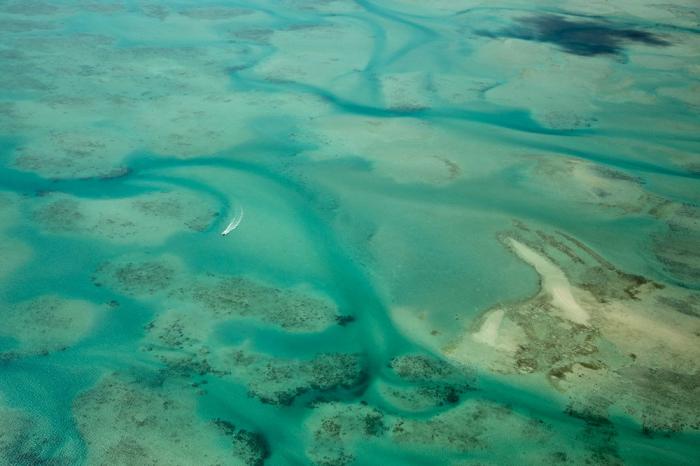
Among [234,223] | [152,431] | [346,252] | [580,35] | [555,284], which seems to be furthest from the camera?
[580,35]

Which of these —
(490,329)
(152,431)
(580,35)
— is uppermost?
(580,35)

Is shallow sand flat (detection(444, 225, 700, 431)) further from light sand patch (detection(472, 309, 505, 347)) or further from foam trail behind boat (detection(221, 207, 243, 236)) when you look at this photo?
foam trail behind boat (detection(221, 207, 243, 236))

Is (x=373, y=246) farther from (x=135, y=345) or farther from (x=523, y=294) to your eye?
(x=135, y=345)

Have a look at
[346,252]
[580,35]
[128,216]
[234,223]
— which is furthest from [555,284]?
[580,35]

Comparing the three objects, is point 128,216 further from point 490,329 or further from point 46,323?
point 490,329

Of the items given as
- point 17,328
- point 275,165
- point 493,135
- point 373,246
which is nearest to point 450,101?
point 493,135

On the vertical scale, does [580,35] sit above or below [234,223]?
above

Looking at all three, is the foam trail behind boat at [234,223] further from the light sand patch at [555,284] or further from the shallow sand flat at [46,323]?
the light sand patch at [555,284]
